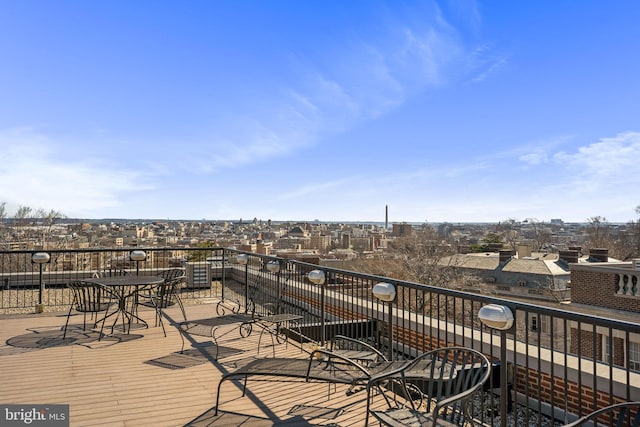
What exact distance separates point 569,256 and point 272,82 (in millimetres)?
26332

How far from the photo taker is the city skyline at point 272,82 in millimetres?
12453

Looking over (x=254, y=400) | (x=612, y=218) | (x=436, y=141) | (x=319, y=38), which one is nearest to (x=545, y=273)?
(x=436, y=141)

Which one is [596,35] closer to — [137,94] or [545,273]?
[545,273]

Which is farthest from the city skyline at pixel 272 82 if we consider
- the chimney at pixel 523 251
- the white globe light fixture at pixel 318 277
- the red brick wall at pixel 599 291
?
the red brick wall at pixel 599 291

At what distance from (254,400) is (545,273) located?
3258 cm

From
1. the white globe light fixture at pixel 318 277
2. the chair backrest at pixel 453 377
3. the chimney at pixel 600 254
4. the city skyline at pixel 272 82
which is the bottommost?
the chimney at pixel 600 254

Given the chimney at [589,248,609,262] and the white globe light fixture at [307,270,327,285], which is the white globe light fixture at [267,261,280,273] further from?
the chimney at [589,248,609,262]

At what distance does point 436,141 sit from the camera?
41.8m

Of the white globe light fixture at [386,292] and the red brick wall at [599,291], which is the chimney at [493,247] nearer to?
the red brick wall at [599,291]

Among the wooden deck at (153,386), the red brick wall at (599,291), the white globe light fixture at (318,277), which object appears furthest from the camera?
the red brick wall at (599,291)

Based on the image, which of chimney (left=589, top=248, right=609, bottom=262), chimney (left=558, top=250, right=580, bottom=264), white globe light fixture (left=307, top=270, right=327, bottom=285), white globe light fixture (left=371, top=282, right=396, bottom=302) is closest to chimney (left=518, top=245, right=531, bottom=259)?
chimney (left=558, top=250, right=580, bottom=264)

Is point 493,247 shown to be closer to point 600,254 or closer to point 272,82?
point 600,254

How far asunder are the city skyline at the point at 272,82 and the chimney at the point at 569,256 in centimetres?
1072

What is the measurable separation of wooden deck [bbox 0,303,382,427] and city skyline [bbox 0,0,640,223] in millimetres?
8041
